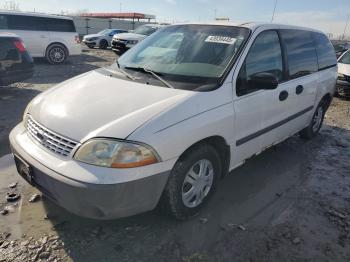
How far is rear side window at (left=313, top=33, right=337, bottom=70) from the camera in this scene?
202 inches

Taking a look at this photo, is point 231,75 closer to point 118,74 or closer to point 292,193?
point 118,74

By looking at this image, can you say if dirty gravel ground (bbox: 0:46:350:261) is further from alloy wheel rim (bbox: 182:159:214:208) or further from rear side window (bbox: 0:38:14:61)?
rear side window (bbox: 0:38:14:61)

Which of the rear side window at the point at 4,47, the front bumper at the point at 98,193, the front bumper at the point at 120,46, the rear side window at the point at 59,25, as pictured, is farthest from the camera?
the front bumper at the point at 120,46

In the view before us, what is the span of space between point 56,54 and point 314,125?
34.6 ft

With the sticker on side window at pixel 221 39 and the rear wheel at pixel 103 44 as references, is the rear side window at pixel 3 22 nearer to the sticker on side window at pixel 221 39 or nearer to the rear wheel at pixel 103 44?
the rear wheel at pixel 103 44

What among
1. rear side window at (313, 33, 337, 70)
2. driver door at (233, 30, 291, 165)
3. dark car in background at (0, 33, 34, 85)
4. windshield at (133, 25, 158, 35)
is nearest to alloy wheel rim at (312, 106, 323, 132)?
rear side window at (313, 33, 337, 70)

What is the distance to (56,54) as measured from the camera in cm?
1314

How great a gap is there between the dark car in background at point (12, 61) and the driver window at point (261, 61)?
228 inches

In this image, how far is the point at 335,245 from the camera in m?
2.99

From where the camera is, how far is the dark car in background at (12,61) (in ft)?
23.7

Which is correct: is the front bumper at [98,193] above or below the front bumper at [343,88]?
above

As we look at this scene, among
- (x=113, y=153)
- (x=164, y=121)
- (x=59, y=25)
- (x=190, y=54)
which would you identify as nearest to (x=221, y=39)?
(x=190, y=54)

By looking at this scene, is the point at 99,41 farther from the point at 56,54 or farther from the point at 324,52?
the point at 324,52

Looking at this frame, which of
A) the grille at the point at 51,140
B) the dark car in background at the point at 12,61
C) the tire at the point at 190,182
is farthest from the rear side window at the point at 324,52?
the dark car in background at the point at 12,61
